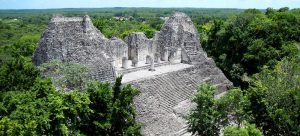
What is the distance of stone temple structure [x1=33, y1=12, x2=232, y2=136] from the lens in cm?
1919

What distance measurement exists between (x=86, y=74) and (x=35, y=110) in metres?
6.03

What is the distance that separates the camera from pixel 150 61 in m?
26.9

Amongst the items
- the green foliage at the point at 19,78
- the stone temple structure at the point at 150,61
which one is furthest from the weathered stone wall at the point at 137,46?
the green foliage at the point at 19,78

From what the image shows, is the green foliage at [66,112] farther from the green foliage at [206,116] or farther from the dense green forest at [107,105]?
the green foliage at [206,116]

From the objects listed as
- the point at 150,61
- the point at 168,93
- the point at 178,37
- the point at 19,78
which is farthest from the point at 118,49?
the point at 19,78

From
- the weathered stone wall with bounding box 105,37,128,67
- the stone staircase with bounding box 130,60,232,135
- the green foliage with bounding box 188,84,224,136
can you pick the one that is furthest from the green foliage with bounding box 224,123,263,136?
the weathered stone wall with bounding box 105,37,128,67

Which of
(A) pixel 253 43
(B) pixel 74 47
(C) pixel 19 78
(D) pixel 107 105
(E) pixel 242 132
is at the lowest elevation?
(E) pixel 242 132

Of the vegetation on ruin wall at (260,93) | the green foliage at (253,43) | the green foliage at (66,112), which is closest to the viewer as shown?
the green foliage at (66,112)

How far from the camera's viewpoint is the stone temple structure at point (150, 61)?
19.2 m

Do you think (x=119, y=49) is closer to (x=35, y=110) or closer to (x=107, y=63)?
(x=107, y=63)

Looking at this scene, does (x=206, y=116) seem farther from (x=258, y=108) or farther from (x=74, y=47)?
(x=74, y=47)

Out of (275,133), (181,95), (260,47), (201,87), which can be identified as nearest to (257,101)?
(275,133)

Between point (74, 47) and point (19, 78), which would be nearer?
point (19, 78)

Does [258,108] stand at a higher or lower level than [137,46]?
lower
